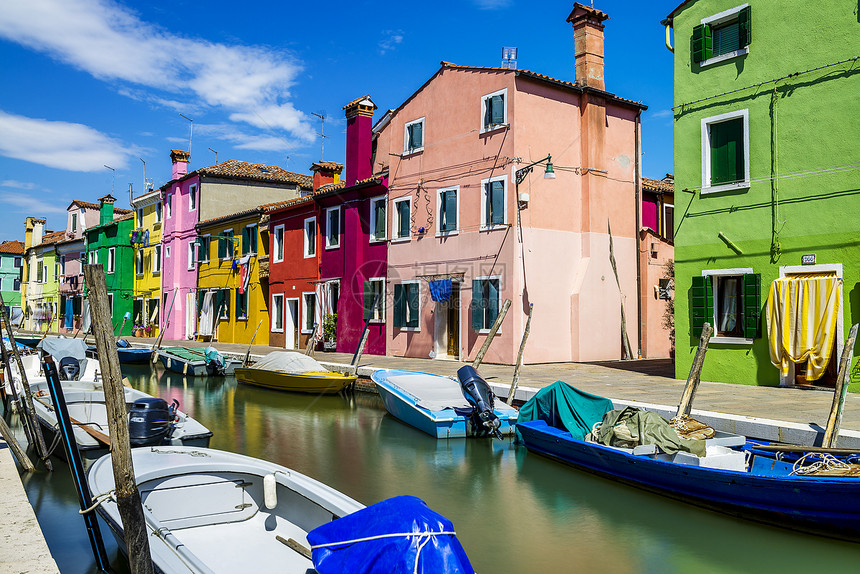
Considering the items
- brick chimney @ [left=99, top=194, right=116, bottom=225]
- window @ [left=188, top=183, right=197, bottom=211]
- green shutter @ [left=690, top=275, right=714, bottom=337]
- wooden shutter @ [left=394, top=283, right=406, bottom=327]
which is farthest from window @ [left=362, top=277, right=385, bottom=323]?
brick chimney @ [left=99, top=194, right=116, bottom=225]

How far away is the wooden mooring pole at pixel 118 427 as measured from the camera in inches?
173

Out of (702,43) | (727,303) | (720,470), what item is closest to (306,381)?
(727,303)

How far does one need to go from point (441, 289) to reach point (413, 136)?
5413 millimetres

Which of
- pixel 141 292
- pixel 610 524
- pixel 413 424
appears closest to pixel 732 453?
pixel 610 524

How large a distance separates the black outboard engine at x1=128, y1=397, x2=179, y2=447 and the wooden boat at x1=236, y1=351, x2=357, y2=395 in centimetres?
726

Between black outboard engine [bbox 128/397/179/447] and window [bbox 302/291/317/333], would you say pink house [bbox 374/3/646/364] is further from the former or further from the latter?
black outboard engine [bbox 128/397/179/447]

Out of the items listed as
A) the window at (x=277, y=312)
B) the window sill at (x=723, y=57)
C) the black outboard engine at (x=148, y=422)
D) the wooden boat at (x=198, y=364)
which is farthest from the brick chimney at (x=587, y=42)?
the black outboard engine at (x=148, y=422)

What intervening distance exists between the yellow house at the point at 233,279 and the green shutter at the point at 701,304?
62.4 ft

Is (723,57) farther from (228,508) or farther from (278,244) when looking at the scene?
(278,244)

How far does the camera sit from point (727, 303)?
1520 cm

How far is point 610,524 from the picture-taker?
772cm

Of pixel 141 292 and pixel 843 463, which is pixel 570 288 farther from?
pixel 141 292

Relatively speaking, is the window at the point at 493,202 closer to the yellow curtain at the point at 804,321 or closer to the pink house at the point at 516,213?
the pink house at the point at 516,213

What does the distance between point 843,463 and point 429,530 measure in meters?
5.35
